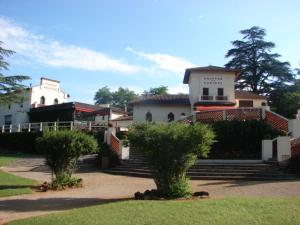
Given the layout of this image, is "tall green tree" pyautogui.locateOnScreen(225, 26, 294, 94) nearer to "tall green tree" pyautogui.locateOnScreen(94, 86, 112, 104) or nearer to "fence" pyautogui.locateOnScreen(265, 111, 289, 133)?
"fence" pyautogui.locateOnScreen(265, 111, 289, 133)

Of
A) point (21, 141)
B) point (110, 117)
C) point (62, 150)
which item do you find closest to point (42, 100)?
point (110, 117)

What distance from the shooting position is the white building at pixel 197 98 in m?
39.7

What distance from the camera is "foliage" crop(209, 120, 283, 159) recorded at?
22.9 metres

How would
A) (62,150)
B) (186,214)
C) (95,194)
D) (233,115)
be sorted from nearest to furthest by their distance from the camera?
(186,214) < (95,194) < (62,150) < (233,115)

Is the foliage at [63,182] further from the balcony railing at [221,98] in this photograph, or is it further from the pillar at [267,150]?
the balcony railing at [221,98]

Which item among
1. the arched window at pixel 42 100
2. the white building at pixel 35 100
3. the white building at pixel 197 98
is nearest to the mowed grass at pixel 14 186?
the white building at pixel 197 98

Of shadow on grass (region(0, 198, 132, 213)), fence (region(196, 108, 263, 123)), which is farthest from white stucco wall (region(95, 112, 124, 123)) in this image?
shadow on grass (region(0, 198, 132, 213))

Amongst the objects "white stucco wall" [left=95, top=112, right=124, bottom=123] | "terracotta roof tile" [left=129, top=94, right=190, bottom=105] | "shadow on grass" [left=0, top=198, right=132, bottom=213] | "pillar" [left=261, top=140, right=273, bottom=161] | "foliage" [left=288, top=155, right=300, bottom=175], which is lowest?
"shadow on grass" [left=0, top=198, right=132, bottom=213]

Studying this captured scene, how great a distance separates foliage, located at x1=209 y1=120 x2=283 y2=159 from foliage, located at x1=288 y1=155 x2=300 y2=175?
467cm

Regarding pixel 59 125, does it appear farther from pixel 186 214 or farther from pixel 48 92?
pixel 186 214

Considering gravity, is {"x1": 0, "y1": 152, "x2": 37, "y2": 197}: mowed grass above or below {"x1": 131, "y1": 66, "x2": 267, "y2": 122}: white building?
below

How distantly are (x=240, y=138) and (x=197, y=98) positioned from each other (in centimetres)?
1676

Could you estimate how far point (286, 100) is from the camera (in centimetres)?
4491

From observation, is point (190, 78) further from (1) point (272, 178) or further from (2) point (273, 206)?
(2) point (273, 206)
